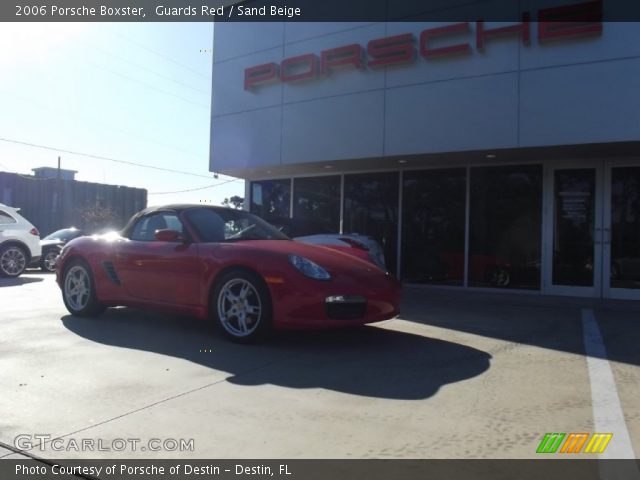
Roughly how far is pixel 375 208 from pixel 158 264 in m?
7.32

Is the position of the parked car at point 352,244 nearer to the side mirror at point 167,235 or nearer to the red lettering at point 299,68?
the side mirror at point 167,235

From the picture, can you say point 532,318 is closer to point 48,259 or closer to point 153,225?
point 153,225

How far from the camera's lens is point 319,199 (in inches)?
511

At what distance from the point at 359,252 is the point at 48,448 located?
194 inches

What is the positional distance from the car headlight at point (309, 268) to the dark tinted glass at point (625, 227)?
7.14 meters

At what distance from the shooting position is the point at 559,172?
1014 cm

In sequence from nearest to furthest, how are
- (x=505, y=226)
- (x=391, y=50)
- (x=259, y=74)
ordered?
(x=391, y=50), (x=505, y=226), (x=259, y=74)

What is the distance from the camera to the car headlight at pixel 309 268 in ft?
15.7

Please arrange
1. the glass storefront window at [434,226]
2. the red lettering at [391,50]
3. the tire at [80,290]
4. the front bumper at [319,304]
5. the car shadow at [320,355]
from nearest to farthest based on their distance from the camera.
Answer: the car shadow at [320,355], the front bumper at [319,304], the tire at [80,290], the red lettering at [391,50], the glass storefront window at [434,226]

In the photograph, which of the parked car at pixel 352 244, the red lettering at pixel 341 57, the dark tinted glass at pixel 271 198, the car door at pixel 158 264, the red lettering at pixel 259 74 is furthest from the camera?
the dark tinted glass at pixel 271 198

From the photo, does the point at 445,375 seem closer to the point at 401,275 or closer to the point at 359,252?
the point at 359,252

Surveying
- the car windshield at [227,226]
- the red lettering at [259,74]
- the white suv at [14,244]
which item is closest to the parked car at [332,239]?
the car windshield at [227,226]

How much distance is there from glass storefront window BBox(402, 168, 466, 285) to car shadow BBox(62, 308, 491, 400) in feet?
19.1

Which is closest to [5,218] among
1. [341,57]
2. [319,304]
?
[341,57]
